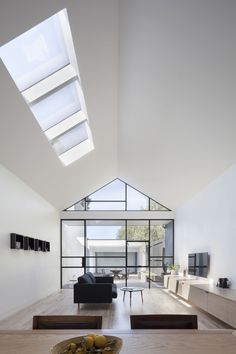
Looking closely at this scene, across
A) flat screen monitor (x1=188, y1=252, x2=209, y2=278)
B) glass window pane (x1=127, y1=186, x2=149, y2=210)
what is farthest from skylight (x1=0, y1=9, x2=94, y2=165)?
glass window pane (x1=127, y1=186, x2=149, y2=210)

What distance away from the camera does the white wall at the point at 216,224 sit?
269 inches

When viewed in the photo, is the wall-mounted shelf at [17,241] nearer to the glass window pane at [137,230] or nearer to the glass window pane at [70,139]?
the glass window pane at [70,139]

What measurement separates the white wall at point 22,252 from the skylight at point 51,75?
1358 millimetres

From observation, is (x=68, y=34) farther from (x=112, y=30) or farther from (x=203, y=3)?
(x=203, y=3)

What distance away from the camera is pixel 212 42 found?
400 centimetres

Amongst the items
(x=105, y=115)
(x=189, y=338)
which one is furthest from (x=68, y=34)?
(x=189, y=338)

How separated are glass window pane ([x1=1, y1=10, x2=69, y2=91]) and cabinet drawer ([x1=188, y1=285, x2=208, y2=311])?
4802mm

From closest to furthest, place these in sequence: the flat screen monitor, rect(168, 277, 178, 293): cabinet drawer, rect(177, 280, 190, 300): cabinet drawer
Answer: rect(177, 280, 190, 300): cabinet drawer
the flat screen monitor
rect(168, 277, 178, 293): cabinet drawer

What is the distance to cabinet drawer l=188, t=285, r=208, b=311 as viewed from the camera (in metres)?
6.82

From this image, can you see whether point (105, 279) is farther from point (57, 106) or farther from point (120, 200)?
point (57, 106)

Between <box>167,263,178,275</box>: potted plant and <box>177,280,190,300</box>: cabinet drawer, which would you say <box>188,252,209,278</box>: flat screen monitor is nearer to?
<box>177,280,190,300</box>: cabinet drawer

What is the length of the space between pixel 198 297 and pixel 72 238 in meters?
6.36

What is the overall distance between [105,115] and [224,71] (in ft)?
9.61

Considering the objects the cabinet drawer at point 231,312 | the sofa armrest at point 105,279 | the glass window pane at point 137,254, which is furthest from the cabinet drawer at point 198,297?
the glass window pane at point 137,254
